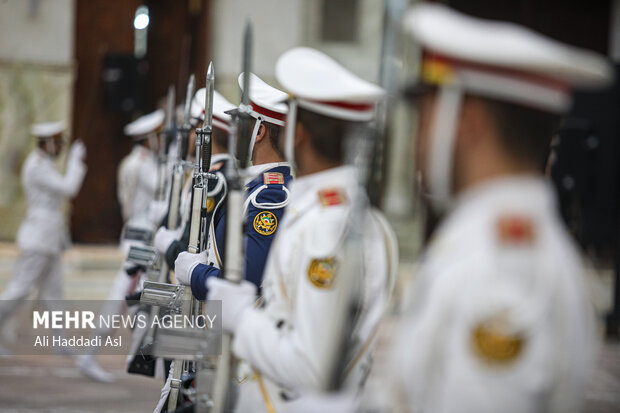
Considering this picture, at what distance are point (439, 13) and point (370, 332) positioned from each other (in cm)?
90

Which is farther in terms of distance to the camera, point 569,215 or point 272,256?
point 569,215

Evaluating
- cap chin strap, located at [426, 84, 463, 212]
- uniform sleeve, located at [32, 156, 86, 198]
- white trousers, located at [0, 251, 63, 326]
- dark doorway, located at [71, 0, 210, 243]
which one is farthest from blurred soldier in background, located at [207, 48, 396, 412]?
dark doorway, located at [71, 0, 210, 243]

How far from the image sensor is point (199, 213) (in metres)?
3.62

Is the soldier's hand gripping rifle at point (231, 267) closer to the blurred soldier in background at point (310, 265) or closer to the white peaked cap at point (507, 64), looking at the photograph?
the blurred soldier in background at point (310, 265)

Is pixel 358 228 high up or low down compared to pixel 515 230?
down

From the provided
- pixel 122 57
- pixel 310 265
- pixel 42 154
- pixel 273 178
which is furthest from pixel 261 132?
pixel 122 57

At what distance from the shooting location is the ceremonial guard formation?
4.99 ft

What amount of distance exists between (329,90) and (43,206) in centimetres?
568

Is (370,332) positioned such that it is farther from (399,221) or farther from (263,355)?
(399,221)

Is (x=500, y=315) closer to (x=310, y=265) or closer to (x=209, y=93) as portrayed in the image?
(x=310, y=265)

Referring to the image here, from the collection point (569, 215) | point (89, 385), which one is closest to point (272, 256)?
point (569, 215)

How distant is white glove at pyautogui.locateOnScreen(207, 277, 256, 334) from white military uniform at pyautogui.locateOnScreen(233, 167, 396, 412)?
0.04 meters

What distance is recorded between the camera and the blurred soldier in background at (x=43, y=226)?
731 centimetres

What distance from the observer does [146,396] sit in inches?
249
